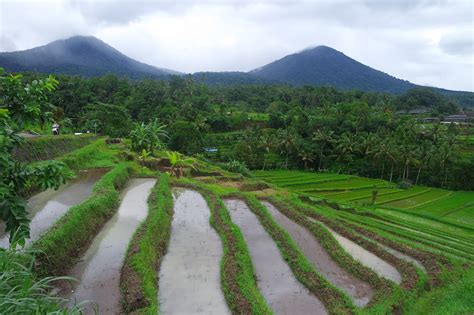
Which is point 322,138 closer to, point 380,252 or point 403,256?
point 403,256

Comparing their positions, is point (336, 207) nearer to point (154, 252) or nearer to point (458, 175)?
point (154, 252)

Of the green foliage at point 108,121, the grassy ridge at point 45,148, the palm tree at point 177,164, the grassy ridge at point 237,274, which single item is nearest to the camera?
the grassy ridge at point 237,274

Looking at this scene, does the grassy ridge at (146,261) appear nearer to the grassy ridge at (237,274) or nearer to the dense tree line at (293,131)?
the grassy ridge at (237,274)

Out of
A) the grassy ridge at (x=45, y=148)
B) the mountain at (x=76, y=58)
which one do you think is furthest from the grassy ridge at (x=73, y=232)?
the mountain at (x=76, y=58)

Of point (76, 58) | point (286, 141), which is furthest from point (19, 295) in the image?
point (76, 58)

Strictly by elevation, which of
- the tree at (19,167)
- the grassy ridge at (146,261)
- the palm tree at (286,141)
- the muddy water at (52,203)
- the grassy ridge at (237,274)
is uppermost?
the tree at (19,167)
